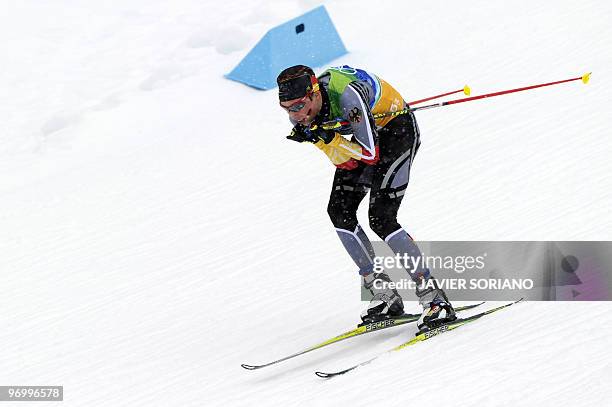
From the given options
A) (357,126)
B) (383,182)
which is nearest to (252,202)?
(383,182)

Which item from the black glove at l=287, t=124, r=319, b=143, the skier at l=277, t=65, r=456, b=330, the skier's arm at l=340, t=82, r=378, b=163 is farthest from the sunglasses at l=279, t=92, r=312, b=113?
the skier's arm at l=340, t=82, r=378, b=163

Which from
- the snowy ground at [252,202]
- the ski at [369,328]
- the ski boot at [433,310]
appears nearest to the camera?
the snowy ground at [252,202]

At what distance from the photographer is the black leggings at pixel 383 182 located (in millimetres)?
5328

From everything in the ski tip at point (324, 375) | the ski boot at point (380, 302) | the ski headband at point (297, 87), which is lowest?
the ski tip at point (324, 375)

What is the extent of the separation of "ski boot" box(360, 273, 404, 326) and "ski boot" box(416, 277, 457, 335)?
0.35 metres

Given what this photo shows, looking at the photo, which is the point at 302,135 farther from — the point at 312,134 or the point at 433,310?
the point at 433,310

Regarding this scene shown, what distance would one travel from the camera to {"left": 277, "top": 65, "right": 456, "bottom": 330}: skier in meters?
5.07

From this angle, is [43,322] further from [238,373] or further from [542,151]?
[542,151]

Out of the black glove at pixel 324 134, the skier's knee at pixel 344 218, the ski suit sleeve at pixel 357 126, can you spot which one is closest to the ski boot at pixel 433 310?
the skier's knee at pixel 344 218

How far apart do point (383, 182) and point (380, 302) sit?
0.96 meters

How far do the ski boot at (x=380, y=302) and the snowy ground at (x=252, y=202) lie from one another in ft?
0.61

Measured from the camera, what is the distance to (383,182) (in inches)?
210

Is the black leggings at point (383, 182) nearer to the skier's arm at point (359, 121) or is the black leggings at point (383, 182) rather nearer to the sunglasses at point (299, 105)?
the skier's arm at point (359, 121)

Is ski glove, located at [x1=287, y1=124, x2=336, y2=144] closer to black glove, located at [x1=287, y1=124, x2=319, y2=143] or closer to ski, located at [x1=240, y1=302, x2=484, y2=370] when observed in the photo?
black glove, located at [x1=287, y1=124, x2=319, y2=143]
